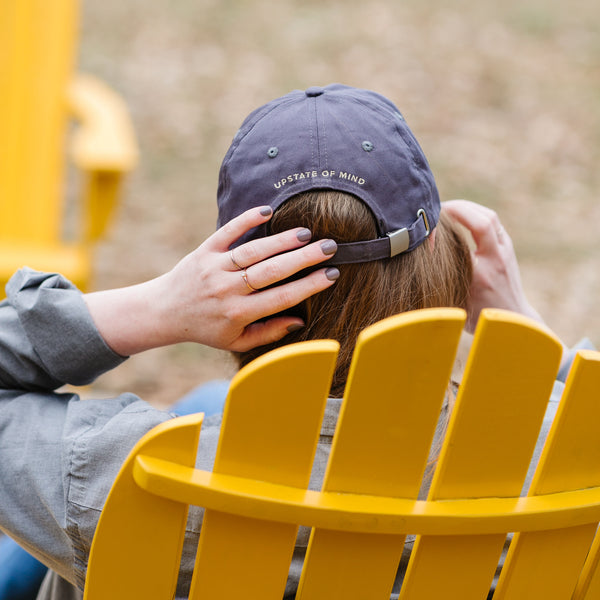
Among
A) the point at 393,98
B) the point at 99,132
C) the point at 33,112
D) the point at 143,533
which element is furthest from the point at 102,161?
the point at 393,98

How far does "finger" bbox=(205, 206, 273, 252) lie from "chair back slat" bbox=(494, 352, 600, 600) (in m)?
0.40

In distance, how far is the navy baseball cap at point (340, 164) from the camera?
0.95 m

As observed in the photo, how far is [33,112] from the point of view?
9.66 feet

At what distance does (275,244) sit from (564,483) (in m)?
0.44

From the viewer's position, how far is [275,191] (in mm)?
958

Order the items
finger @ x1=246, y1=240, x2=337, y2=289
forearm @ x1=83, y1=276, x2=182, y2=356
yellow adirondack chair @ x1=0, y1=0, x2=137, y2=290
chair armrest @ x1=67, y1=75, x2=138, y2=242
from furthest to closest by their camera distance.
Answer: yellow adirondack chair @ x1=0, y1=0, x2=137, y2=290 < chair armrest @ x1=67, y1=75, x2=138, y2=242 < forearm @ x1=83, y1=276, x2=182, y2=356 < finger @ x1=246, y1=240, x2=337, y2=289

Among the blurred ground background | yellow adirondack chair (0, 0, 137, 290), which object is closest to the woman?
yellow adirondack chair (0, 0, 137, 290)

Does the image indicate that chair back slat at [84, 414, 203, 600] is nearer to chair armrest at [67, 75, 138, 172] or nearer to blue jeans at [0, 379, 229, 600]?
blue jeans at [0, 379, 229, 600]

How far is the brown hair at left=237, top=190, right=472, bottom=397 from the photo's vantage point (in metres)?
0.94

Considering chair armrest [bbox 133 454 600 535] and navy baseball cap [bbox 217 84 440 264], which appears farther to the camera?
navy baseball cap [bbox 217 84 440 264]

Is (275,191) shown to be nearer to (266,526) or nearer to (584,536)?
(266,526)

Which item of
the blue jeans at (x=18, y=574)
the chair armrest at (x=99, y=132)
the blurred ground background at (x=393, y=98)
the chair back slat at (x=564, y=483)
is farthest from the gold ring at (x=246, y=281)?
the blurred ground background at (x=393, y=98)

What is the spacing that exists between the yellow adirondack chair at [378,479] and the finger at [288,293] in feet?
0.54

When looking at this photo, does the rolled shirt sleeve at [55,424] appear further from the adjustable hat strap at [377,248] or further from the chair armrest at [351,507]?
the adjustable hat strap at [377,248]
